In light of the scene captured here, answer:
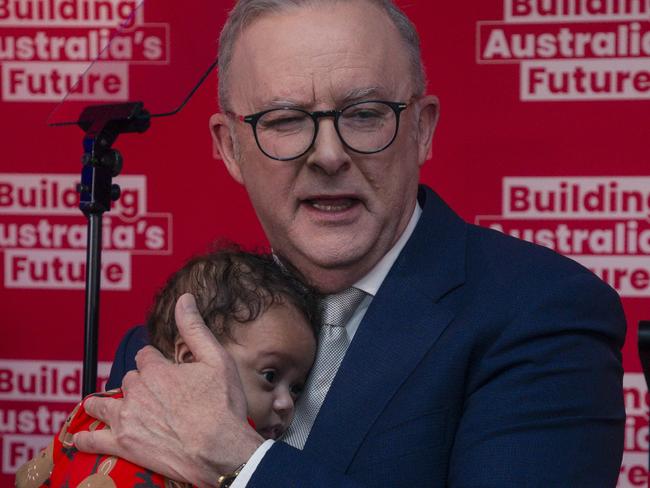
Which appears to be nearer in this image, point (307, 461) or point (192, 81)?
point (307, 461)

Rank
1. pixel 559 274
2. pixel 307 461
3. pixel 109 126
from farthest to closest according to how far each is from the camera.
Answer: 1. pixel 109 126
2. pixel 559 274
3. pixel 307 461

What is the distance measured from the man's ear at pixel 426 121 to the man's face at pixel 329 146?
2.2 inches

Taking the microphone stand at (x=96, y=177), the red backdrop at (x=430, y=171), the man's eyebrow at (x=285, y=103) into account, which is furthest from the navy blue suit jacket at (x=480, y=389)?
the red backdrop at (x=430, y=171)

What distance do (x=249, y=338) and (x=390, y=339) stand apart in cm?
25

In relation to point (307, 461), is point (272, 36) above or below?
above

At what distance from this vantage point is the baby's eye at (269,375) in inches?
69.2

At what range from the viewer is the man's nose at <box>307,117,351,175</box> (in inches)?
70.2

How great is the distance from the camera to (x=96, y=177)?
214 centimetres

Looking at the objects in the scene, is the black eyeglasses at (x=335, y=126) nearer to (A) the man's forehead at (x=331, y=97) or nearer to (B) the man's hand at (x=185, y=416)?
(A) the man's forehead at (x=331, y=97)

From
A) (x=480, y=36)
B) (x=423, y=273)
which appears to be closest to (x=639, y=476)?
(x=480, y=36)

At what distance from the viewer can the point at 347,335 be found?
6.27 ft

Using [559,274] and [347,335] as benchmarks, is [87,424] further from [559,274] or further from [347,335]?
[559,274]

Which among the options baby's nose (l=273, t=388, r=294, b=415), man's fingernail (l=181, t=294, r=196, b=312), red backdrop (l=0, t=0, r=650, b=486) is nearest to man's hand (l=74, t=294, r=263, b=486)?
man's fingernail (l=181, t=294, r=196, b=312)

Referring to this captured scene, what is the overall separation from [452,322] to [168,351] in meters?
0.51
